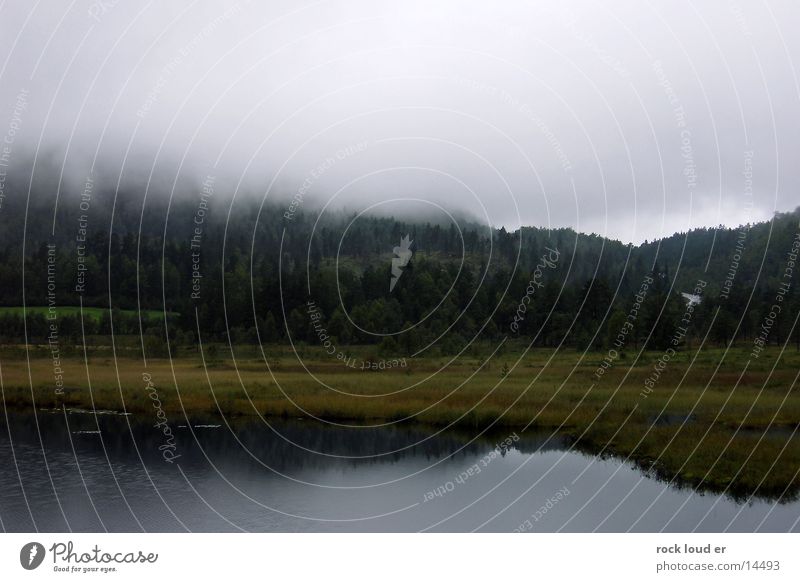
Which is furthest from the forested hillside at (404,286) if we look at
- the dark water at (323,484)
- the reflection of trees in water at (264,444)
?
the dark water at (323,484)

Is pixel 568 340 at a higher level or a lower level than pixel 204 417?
higher

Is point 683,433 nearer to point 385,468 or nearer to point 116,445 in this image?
point 385,468

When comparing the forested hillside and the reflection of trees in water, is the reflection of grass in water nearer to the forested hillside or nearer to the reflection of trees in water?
the reflection of trees in water

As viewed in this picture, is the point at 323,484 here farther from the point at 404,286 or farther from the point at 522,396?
the point at 404,286

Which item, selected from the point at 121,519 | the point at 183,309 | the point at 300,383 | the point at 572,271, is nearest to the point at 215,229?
the point at 183,309

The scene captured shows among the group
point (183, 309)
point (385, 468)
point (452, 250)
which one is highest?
point (452, 250)

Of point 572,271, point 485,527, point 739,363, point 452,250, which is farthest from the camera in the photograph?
point 452,250

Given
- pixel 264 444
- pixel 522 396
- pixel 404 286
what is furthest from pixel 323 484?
pixel 404 286

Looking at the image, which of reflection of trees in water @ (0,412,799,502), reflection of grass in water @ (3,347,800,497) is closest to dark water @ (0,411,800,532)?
reflection of trees in water @ (0,412,799,502)
